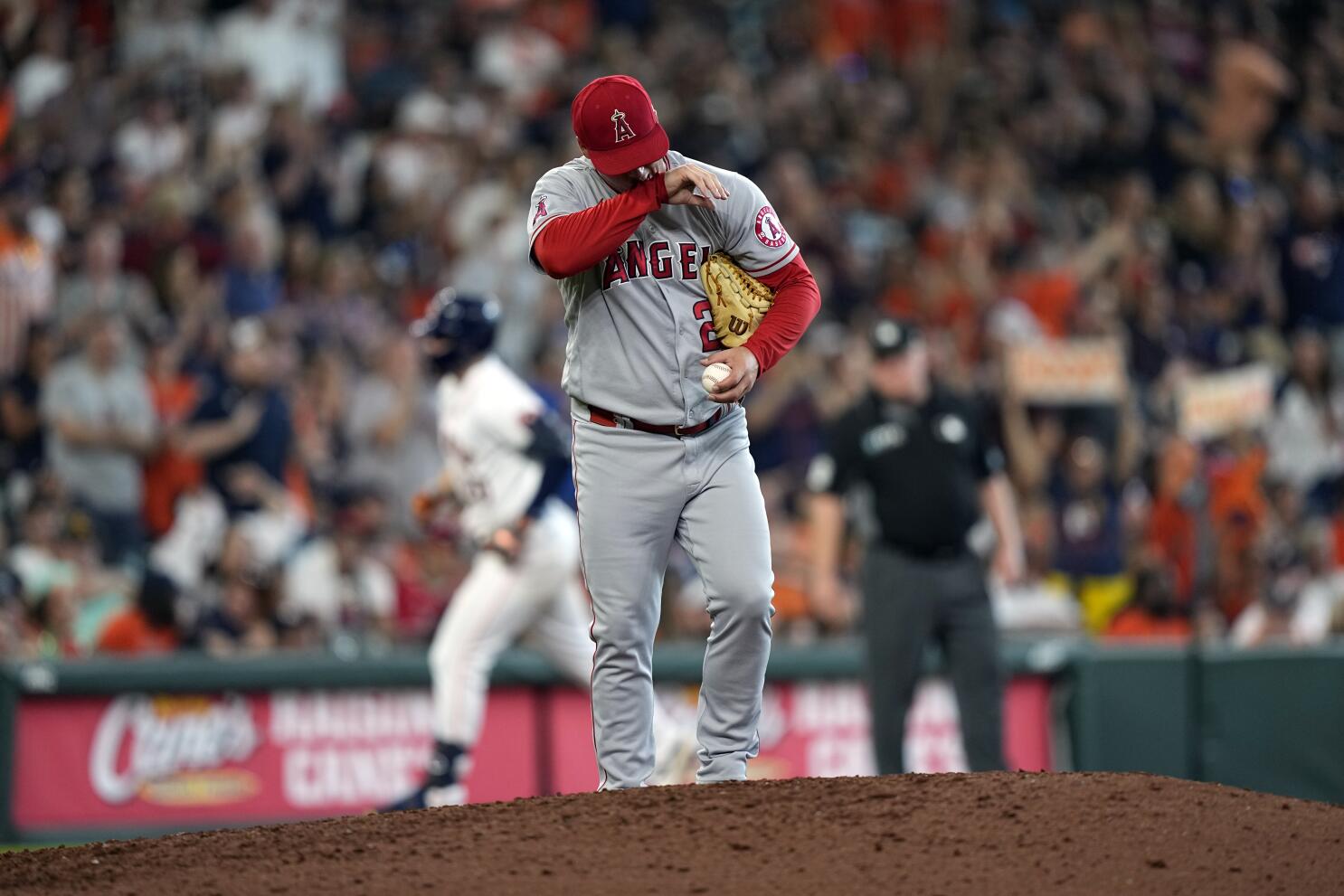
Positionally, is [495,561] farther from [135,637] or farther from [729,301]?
[729,301]

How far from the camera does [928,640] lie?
8047 millimetres

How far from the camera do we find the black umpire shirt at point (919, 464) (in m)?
7.93

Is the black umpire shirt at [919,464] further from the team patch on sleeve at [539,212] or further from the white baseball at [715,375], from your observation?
the team patch on sleeve at [539,212]

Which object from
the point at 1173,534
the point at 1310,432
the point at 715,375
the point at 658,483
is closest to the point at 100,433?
the point at 658,483

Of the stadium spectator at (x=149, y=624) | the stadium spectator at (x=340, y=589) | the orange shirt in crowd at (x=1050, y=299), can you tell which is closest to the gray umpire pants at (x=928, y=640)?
the stadium spectator at (x=340, y=589)

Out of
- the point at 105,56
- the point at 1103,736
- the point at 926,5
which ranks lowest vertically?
the point at 1103,736

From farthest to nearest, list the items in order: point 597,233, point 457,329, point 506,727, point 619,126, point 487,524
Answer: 1. point 506,727
2. point 487,524
3. point 457,329
4. point 619,126
5. point 597,233

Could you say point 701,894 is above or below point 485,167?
below

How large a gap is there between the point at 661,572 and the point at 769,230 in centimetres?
103

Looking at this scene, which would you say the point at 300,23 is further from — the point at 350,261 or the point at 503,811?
the point at 503,811

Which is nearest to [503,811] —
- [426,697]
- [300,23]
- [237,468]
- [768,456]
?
[426,697]

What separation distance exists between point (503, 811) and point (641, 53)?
39.8ft

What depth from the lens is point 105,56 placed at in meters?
→ 13.3

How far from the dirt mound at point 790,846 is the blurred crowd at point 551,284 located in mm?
5376
